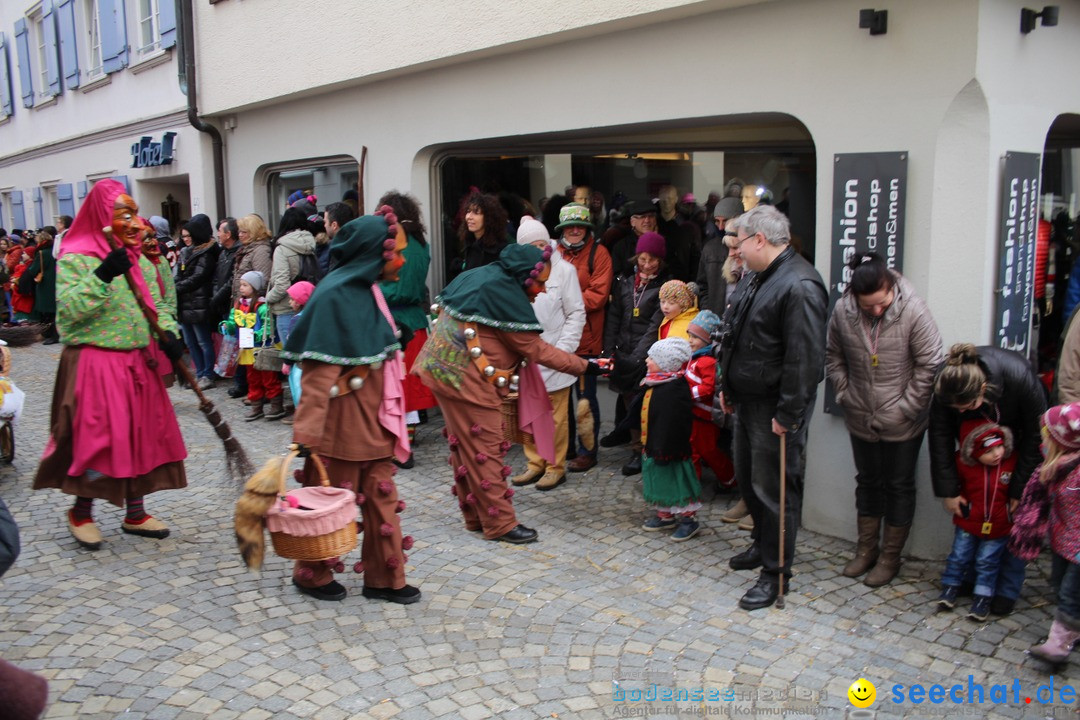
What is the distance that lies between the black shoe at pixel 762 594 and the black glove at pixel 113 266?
12.2ft

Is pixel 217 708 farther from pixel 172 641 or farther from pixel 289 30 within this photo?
pixel 289 30

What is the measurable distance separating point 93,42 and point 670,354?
13.9m

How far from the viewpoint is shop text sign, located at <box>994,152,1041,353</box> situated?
186 inches

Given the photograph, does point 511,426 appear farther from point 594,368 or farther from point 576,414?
point 576,414

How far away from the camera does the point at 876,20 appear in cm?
477

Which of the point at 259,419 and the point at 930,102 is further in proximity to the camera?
the point at 259,419

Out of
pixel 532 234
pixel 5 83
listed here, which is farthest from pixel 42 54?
pixel 532 234

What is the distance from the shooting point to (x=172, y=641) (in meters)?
4.09

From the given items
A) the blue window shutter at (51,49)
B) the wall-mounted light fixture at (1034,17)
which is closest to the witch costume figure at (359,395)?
the wall-mounted light fixture at (1034,17)

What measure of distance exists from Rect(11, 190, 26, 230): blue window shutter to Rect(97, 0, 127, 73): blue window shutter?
699 centimetres

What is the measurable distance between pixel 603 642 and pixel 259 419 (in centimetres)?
548

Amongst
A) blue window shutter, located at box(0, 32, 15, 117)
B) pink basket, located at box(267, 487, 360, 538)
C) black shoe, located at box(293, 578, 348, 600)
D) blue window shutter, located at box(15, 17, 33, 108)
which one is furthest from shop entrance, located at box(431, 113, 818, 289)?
blue window shutter, located at box(0, 32, 15, 117)

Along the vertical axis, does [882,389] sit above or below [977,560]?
above

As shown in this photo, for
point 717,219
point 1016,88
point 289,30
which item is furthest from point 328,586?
point 289,30
